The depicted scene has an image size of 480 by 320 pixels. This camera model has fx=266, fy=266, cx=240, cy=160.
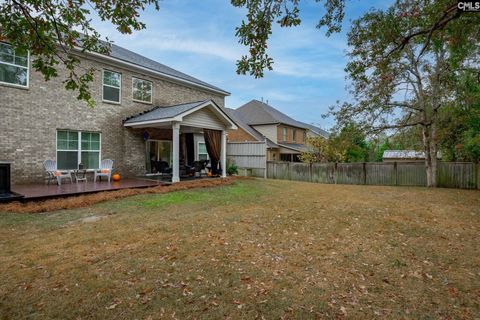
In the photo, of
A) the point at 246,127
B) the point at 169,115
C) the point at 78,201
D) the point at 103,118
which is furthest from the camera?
the point at 246,127

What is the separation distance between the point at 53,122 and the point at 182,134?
6.96 m

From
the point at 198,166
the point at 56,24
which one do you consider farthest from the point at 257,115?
the point at 56,24

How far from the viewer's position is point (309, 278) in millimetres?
→ 3609

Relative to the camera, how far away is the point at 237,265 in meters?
3.96

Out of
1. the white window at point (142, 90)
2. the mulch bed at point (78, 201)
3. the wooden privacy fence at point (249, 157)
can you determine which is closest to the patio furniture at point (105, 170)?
the mulch bed at point (78, 201)

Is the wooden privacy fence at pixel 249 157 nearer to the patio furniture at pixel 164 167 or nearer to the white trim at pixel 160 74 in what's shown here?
the white trim at pixel 160 74

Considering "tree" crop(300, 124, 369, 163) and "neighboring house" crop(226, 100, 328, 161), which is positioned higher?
"neighboring house" crop(226, 100, 328, 161)

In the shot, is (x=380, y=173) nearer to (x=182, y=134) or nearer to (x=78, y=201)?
(x=182, y=134)

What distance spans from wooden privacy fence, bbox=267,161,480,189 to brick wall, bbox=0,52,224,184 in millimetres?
10271

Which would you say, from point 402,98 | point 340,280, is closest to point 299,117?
point 402,98

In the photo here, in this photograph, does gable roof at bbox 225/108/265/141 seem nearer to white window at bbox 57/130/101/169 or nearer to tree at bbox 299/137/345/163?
tree at bbox 299/137/345/163

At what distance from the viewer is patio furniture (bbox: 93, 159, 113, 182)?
38.8ft

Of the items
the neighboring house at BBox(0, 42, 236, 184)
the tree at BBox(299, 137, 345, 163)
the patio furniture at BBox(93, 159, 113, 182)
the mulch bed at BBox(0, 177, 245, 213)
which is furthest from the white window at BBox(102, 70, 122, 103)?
the tree at BBox(299, 137, 345, 163)

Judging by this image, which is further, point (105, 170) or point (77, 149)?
point (105, 170)
